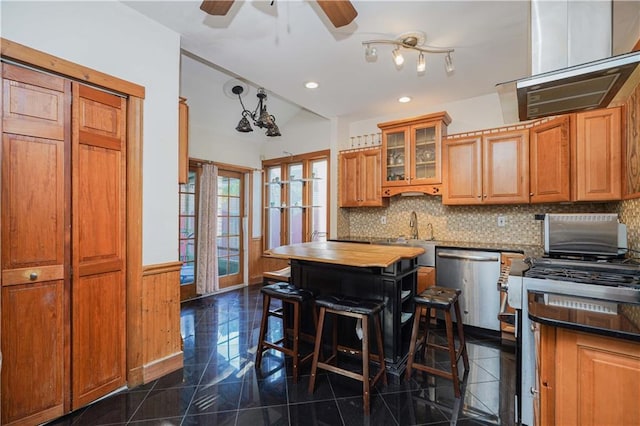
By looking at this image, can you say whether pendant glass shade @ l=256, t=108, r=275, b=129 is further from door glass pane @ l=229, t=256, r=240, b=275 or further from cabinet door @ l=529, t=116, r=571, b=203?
cabinet door @ l=529, t=116, r=571, b=203

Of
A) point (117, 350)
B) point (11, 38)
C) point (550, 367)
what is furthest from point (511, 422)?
point (11, 38)

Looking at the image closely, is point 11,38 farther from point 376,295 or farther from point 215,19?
point 376,295

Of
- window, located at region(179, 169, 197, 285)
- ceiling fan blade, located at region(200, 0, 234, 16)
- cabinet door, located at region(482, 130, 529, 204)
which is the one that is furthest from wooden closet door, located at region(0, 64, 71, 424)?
cabinet door, located at region(482, 130, 529, 204)

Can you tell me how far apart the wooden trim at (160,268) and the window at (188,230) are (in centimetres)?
215

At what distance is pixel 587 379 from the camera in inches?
41.7

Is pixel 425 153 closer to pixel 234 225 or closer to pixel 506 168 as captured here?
pixel 506 168

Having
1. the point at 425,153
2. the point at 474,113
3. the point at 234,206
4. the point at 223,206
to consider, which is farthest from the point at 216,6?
the point at 234,206

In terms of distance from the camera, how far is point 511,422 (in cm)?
179

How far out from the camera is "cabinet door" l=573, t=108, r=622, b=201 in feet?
7.89

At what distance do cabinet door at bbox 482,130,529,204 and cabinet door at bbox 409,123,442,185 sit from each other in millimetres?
514

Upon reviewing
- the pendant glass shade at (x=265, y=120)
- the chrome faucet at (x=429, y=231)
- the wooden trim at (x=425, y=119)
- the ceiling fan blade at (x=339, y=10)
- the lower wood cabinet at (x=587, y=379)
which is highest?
the wooden trim at (x=425, y=119)

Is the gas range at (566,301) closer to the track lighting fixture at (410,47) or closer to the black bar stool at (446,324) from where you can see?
the black bar stool at (446,324)

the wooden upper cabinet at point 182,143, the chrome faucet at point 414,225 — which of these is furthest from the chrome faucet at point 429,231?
the wooden upper cabinet at point 182,143

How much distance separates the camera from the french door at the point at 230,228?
4969 millimetres
